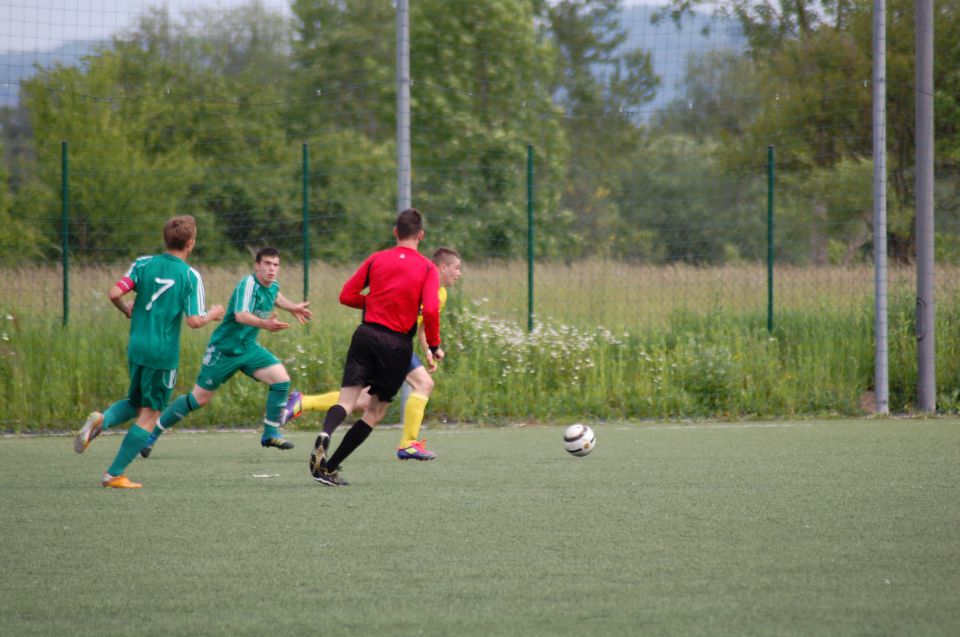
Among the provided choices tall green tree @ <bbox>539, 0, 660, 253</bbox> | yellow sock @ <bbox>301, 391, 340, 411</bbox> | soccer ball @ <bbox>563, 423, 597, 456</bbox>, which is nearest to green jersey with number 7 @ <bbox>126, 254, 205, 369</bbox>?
yellow sock @ <bbox>301, 391, 340, 411</bbox>

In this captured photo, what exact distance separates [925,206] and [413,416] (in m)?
6.61

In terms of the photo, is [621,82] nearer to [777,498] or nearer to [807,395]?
[807,395]

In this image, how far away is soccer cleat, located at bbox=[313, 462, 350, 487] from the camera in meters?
6.79

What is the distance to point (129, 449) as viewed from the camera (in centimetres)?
704

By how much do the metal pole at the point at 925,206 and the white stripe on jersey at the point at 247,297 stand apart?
7116 millimetres

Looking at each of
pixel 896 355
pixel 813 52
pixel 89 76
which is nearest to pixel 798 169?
pixel 813 52

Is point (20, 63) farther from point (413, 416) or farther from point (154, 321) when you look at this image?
point (413, 416)

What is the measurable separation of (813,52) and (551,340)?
7.30 metres

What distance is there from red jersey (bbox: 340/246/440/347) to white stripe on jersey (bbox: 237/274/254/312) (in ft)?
5.52

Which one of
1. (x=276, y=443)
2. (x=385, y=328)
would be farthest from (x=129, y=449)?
(x=276, y=443)

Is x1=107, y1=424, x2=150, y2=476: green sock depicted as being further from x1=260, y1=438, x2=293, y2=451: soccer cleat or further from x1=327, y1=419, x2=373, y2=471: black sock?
x1=260, y1=438, x2=293, y2=451: soccer cleat

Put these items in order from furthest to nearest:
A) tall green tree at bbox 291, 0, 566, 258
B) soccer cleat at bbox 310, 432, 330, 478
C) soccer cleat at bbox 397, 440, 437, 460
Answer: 1. tall green tree at bbox 291, 0, 566, 258
2. soccer cleat at bbox 397, 440, 437, 460
3. soccer cleat at bbox 310, 432, 330, 478

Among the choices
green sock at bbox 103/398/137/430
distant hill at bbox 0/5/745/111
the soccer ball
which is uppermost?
distant hill at bbox 0/5/745/111

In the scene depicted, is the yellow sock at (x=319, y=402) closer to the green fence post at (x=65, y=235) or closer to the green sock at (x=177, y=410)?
the green sock at (x=177, y=410)
